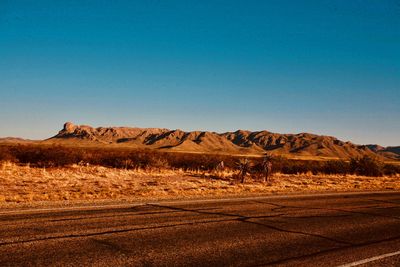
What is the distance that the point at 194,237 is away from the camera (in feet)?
23.7

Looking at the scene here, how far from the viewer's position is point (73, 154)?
30484 mm

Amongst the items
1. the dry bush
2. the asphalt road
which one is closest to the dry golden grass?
the asphalt road

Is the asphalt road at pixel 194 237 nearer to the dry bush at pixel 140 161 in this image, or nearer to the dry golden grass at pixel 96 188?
the dry golden grass at pixel 96 188

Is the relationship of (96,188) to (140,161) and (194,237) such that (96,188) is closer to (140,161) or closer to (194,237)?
(194,237)

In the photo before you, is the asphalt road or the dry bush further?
the dry bush

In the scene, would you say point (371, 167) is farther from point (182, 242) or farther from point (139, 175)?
point (182, 242)

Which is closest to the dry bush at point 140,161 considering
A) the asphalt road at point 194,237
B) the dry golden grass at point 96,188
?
the dry golden grass at point 96,188

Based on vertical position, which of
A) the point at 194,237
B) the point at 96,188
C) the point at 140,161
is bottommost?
the point at 96,188

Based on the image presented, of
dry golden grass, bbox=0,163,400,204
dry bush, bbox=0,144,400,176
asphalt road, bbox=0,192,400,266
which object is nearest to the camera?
asphalt road, bbox=0,192,400,266

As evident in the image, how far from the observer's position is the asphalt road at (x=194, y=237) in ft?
18.9

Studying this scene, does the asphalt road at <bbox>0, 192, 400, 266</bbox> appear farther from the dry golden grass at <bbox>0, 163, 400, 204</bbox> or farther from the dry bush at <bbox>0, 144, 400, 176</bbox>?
the dry bush at <bbox>0, 144, 400, 176</bbox>

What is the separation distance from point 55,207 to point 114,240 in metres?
4.11

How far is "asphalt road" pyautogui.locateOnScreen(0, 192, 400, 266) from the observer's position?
18.9 ft

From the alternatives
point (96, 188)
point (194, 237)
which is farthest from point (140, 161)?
point (194, 237)
